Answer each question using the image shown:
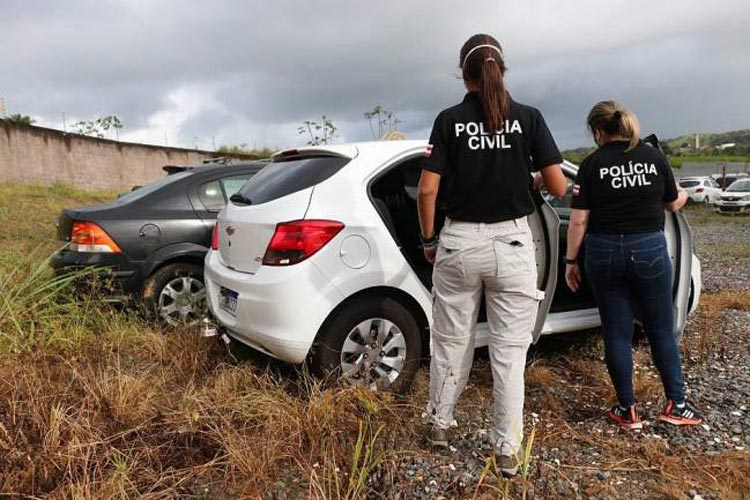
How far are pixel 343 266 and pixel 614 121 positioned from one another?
1.61 metres

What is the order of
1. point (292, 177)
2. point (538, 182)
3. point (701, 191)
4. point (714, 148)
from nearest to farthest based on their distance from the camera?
point (538, 182), point (292, 177), point (701, 191), point (714, 148)

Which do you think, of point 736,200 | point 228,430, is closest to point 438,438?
point 228,430

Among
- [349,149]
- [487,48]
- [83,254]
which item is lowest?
[83,254]

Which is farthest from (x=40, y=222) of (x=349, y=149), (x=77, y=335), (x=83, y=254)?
A: (x=349, y=149)

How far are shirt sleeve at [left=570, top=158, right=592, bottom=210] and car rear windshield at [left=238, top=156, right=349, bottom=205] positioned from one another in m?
1.33

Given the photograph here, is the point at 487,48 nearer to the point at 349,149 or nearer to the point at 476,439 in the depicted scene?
the point at 349,149

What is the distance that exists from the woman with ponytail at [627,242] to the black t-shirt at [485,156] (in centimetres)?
57

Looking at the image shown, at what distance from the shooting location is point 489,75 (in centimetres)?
244

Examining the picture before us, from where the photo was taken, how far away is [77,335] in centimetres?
393

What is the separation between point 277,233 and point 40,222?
30.4 feet

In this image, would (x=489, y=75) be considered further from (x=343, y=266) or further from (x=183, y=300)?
(x=183, y=300)

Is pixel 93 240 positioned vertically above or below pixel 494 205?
below

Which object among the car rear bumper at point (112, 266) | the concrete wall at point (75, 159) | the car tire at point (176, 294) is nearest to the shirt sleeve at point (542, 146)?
the car tire at point (176, 294)

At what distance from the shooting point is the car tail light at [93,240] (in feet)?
14.6
